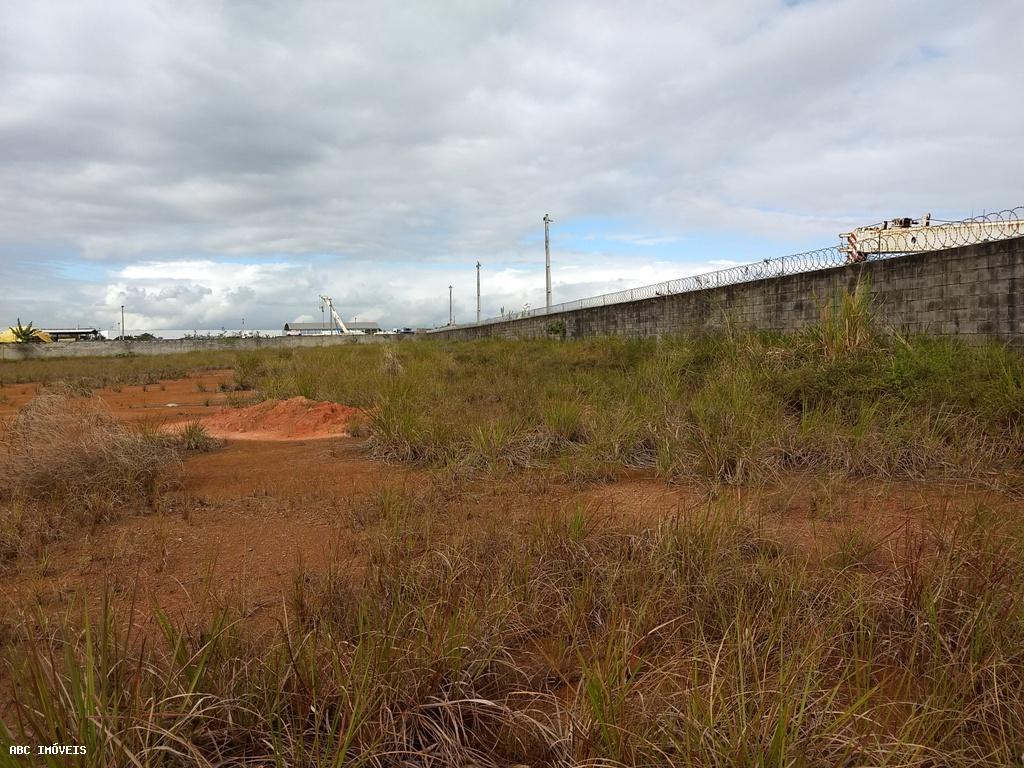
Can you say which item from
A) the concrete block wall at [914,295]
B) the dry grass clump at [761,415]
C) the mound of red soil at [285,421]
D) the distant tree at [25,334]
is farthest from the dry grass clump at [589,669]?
the distant tree at [25,334]

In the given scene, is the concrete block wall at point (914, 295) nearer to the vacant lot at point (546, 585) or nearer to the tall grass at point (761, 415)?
the tall grass at point (761, 415)

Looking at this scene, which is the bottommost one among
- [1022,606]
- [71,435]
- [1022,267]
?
[1022,606]

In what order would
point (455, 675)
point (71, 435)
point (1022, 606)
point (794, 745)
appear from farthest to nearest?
point (71, 435) < point (1022, 606) < point (455, 675) < point (794, 745)

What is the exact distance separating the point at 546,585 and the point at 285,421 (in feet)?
21.4

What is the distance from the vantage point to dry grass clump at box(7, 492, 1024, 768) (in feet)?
5.29

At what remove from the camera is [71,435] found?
5008 mm

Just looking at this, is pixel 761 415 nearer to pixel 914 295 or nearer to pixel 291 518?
pixel 291 518

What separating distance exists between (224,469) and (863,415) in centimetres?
605

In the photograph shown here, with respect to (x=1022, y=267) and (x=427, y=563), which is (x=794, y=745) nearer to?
(x=427, y=563)

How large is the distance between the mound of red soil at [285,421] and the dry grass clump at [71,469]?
7.39 feet

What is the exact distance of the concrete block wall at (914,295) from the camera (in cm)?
719

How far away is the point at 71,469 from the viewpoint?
471 cm

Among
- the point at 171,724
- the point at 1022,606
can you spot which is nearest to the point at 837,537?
the point at 1022,606

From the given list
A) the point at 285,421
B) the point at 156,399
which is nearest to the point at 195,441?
the point at 285,421
